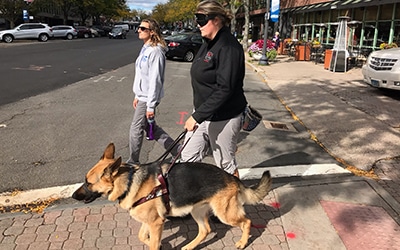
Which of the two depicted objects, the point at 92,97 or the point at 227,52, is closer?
the point at 227,52

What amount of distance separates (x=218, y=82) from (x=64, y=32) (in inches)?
1641

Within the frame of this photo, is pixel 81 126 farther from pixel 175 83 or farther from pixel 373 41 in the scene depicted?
pixel 373 41

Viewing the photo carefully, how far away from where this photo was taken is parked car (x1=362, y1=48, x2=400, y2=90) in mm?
8938

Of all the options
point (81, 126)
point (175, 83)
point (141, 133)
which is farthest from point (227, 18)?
point (175, 83)

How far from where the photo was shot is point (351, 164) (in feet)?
16.4

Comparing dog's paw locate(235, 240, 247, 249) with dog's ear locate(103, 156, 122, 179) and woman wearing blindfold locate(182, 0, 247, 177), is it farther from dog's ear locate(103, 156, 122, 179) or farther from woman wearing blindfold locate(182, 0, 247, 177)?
dog's ear locate(103, 156, 122, 179)

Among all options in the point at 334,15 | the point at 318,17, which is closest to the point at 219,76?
the point at 334,15

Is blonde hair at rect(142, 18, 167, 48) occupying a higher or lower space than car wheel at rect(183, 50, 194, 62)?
higher

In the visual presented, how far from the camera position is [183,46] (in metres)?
18.1

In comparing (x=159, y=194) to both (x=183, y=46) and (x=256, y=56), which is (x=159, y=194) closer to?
(x=183, y=46)

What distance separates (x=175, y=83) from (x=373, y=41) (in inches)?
501

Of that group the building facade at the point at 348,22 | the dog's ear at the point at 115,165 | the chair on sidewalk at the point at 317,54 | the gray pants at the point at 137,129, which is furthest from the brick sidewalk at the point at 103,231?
the chair on sidewalk at the point at 317,54

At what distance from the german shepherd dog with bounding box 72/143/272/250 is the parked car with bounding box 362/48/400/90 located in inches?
298

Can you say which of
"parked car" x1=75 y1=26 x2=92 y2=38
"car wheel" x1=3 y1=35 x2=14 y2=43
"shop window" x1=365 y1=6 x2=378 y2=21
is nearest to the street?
"shop window" x1=365 y1=6 x2=378 y2=21
